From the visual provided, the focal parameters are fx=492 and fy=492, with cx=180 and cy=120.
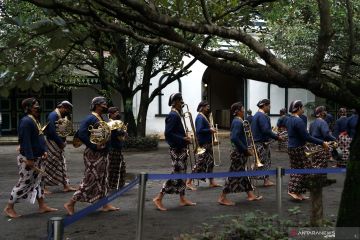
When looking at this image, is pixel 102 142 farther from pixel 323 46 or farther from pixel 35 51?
pixel 323 46

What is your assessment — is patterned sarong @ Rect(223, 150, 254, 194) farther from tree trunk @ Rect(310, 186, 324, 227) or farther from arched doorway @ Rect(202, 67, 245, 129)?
arched doorway @ Rect(202, 67, 245, 129)

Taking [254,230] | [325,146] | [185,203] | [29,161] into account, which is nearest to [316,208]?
[254,230]

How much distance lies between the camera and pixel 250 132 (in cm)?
984

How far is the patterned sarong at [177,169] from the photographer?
815 centimetres

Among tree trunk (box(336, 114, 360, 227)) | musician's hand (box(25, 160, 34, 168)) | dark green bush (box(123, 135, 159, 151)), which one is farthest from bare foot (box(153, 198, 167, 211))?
dark green bush (box(123, 135, 159, 151))

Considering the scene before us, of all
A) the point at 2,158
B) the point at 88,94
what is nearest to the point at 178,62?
the point at 2,158

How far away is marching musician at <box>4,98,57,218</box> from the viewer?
295 inches

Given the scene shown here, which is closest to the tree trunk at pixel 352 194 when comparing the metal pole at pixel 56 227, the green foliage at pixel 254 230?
the green foliage at pixel 254 230

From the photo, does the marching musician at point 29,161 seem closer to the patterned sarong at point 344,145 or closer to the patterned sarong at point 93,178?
the patterned sarong at point 93,178

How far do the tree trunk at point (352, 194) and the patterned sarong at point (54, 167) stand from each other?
676cm

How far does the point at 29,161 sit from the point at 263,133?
4789mm

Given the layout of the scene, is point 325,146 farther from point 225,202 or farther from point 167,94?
point 167,94

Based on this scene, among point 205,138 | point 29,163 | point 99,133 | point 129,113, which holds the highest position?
point 129,113

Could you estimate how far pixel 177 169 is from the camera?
27.3 feet
